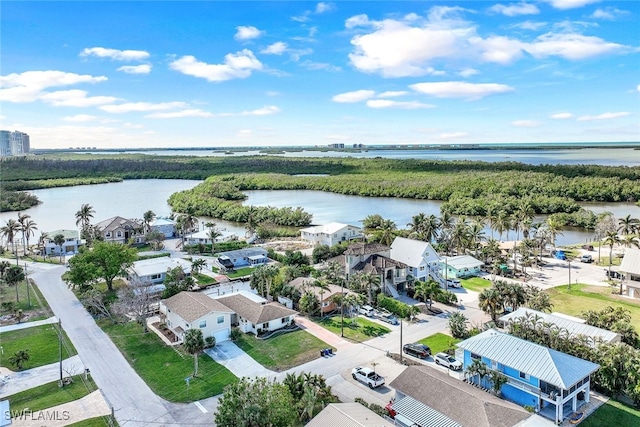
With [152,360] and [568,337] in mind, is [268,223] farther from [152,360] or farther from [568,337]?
[568,337]

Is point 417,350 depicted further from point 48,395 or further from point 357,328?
point 48,395

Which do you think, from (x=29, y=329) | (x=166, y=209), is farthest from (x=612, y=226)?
(x=166, y=209)

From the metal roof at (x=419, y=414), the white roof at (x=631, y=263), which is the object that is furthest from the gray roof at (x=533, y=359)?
the white roof at (x=631, y=263)

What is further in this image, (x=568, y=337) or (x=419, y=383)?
(x=568, y=337)

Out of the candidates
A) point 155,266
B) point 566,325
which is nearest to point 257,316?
point 155,266

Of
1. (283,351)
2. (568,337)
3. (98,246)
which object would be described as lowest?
(283,351)

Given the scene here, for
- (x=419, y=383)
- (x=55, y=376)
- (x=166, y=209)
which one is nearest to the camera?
(x=419, y=383)
